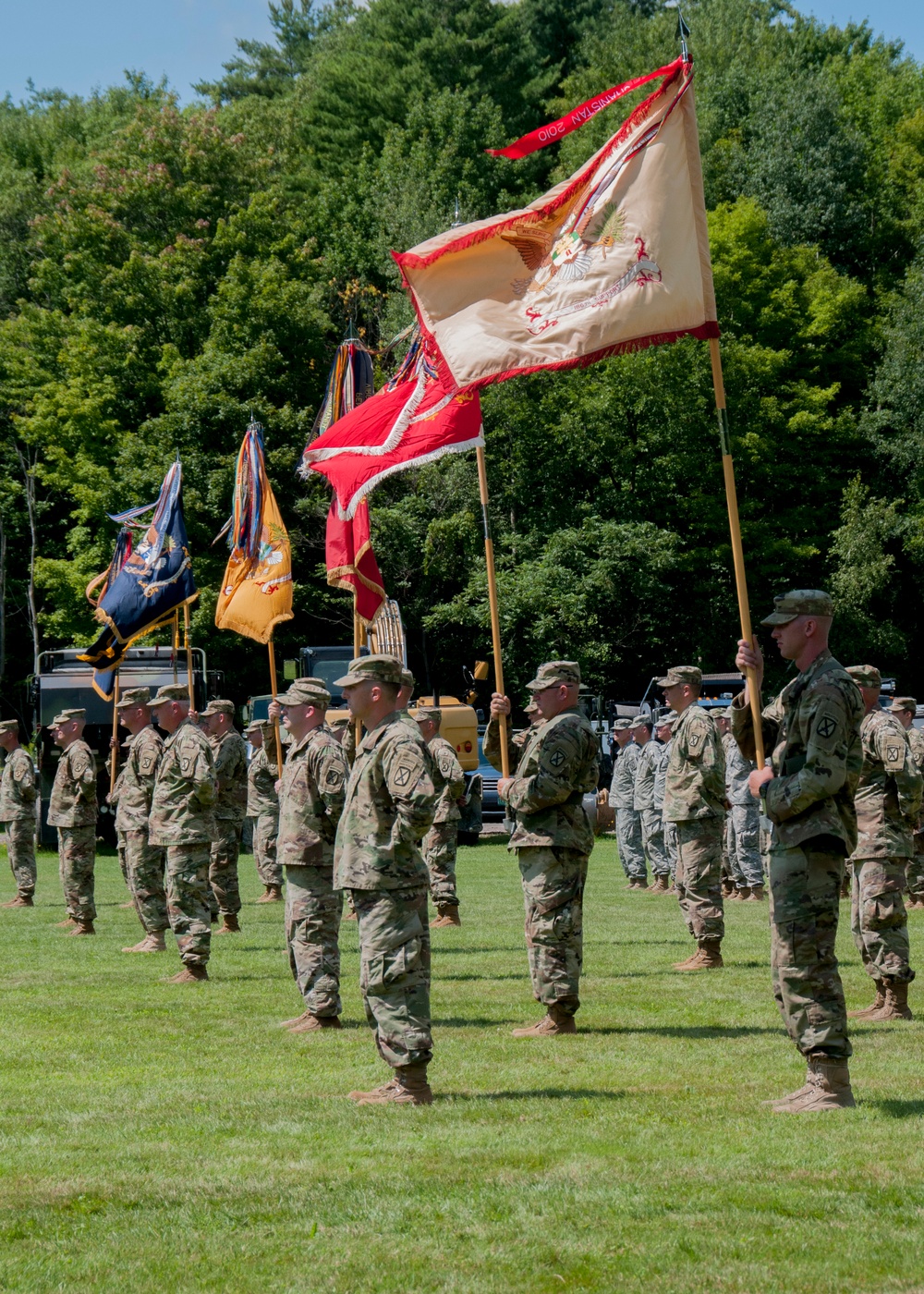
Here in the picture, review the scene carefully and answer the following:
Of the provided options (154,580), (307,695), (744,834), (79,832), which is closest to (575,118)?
(307,695)

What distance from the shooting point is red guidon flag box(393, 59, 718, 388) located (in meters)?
9.23

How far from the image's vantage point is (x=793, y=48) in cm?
5366

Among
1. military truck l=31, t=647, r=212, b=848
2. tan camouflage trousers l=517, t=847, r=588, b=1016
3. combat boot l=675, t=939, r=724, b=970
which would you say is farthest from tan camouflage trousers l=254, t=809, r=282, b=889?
tan camouflage trousers l=517, t=847, r=588, b=1016

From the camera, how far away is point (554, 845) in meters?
9.59

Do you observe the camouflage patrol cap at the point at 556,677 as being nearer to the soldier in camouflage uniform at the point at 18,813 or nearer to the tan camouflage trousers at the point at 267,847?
the tan camouflage trousers at the point at 267,847

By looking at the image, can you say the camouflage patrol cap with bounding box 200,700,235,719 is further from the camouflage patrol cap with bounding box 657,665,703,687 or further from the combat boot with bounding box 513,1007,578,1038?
the combat boot with bounding box 513,1007,578,1038

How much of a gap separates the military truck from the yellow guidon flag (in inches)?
409

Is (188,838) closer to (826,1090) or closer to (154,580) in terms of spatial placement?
(826,1090)

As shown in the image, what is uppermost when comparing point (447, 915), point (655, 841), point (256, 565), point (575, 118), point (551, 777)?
point (575, 118)

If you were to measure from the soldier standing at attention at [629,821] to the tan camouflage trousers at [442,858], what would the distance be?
5891 mm

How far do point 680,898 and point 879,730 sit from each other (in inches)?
119

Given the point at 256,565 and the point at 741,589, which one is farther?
the point at 256,565

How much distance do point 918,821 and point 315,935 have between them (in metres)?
7.51

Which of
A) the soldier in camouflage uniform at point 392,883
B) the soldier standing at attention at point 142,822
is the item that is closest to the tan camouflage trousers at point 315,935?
the soldier in camouflage uniform at point 392,883
